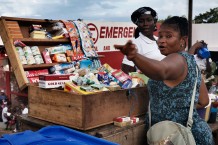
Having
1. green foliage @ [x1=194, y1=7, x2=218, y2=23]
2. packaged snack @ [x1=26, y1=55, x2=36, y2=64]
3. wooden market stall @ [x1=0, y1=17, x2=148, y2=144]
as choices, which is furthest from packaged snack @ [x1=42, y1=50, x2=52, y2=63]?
green foliage @ [x1=194, y1=7, x2=218, y2=23]

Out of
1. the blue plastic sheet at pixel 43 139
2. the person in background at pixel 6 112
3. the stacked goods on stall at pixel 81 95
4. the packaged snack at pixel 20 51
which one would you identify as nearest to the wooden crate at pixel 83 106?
the stacked goods on stall at pixel 81 95

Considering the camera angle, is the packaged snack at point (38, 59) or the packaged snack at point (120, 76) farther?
the packaged snack at point (38, 59)

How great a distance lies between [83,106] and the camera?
1.97m

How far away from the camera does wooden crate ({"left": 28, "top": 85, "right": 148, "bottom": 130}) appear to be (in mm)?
2000

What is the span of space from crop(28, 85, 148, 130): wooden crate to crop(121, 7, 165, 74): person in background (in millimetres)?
894

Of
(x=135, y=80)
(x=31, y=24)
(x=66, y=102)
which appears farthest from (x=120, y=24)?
(x=66, y=102)

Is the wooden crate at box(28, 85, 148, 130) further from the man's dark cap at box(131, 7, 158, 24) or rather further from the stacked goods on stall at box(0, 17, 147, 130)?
the man's dark cap at box(131, 7, 158, 24)

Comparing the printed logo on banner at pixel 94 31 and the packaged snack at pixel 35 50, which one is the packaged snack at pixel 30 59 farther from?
the printed logo on banner at pixel 94 31

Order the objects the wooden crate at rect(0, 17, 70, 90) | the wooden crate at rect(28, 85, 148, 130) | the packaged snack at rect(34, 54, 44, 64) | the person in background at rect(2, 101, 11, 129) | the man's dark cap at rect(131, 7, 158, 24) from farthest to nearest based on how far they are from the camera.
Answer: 1. the person in background at rect(2, 101, 11, 129)
2. the packaged snack at rect(34, 54, 44, 64)
3. the wooden crate at rect(0, 17, 70, 90)
4. the man's dark cap at rect(131, 7, 158, 24)
5. the wooden crate at rect(28, 85, 148, 130)

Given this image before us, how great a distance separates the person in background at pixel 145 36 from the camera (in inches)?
129

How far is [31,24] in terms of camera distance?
4.17m

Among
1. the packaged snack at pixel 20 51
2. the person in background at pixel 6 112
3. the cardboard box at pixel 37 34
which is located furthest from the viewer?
the person in background at pixel 6 112

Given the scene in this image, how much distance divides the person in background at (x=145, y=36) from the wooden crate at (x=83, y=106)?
89cm

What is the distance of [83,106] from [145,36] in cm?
165
